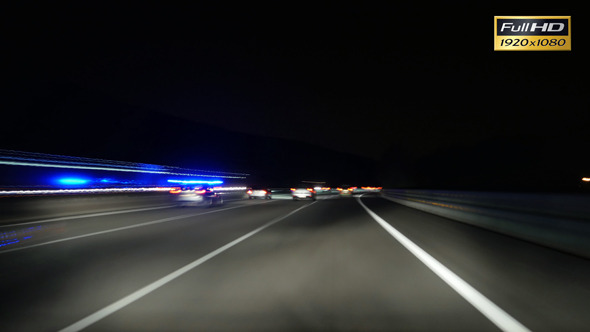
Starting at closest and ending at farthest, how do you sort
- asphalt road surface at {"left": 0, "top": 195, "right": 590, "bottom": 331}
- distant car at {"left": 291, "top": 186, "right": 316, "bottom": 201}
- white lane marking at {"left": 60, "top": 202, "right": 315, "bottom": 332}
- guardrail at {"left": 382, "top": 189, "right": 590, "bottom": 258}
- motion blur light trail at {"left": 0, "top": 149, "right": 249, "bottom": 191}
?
1. white lane marking at {"left": 60, "top": 202, "right": 315, "bottom": 332}
2. asphalt road surface at {"left": 0, "top": 195, "right": 590, "bottom": 331}
3. guardrail at {"left": 382, "top": 189, "right": 590, "bottom": 258}
4. motion blur light trail at {"left": 0, "top": 149, "right": 249, "bottom": 191}
5. distant car at {"left": 291, "top": 186, "right": 316, "bottom": 201}

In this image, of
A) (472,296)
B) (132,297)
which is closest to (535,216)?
(472,296)

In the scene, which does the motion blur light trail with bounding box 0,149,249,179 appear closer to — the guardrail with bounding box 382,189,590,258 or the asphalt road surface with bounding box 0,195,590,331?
the asphalt road surface with bounding box 0,195,590,331

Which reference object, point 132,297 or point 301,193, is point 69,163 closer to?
point 301,193

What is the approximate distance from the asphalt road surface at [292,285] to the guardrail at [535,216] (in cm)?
38

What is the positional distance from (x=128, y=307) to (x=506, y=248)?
8102mm

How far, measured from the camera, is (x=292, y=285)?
22.6 feet

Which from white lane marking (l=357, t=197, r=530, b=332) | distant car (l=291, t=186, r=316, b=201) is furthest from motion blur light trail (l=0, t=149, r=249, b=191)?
white lane marking (l=357, t=197, r=530, b=332)

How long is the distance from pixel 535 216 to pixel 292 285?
6907mm

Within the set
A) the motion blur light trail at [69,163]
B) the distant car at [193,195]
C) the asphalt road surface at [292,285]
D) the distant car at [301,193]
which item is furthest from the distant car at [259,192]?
the asphalt road surface at [292,285]

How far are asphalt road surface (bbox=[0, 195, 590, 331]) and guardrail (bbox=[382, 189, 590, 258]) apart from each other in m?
0.38

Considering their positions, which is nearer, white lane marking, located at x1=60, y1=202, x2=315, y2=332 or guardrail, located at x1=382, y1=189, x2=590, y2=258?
white lane marking, located at x1=60, y1=202, x2=315, y2=332

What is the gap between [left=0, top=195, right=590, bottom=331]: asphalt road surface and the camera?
5066 mm

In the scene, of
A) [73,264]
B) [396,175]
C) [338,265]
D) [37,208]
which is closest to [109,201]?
[37,208]

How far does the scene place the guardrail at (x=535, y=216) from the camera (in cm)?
883
